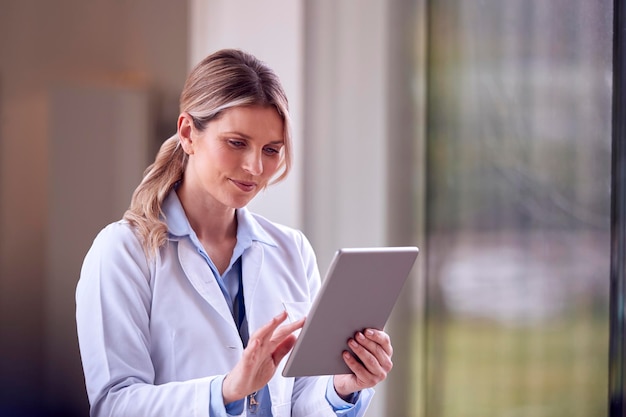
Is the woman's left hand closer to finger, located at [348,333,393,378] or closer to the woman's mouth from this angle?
finger, located at [348,333,393,378]

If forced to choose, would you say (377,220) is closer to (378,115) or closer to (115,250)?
(378,115)

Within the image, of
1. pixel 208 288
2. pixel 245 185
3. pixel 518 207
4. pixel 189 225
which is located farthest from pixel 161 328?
pixel 518 207

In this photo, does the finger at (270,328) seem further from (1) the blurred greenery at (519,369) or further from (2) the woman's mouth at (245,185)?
(1) the blurred greenery at (519,369)

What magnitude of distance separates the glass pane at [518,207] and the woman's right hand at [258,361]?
1.25m

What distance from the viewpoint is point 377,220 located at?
114 inches

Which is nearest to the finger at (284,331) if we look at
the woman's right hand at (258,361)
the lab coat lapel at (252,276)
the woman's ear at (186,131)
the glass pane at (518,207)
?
the woman's right hand at (258,361)

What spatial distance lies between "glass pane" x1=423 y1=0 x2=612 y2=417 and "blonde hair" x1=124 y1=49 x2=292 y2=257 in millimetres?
1071

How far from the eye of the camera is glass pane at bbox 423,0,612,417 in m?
2.44

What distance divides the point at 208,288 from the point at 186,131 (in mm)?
337

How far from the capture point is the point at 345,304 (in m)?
1.50

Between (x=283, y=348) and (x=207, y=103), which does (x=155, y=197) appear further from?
(x=283, y=348)

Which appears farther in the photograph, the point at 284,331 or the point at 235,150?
the point at 235,150

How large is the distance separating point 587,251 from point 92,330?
1.51m

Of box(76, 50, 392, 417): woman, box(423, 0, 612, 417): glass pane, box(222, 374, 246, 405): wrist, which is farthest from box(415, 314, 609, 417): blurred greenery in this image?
box(222, 374, 246, 405): wrist
